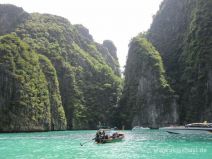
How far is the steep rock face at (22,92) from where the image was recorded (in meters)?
116

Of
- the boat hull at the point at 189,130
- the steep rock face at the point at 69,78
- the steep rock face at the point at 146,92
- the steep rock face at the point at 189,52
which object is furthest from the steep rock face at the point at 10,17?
the boat hull at the point at 189,130

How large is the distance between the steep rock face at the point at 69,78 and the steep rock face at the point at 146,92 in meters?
12.8

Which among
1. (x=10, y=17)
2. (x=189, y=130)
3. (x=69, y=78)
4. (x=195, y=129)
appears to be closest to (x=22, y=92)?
(x=69, y=78)

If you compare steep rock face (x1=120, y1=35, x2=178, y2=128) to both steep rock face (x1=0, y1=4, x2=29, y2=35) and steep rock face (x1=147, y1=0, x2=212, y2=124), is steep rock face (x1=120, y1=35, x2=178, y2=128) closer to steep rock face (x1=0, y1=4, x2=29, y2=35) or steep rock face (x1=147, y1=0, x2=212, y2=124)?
steep rock face (x1=147, y1=0, x2=212, y2=124)

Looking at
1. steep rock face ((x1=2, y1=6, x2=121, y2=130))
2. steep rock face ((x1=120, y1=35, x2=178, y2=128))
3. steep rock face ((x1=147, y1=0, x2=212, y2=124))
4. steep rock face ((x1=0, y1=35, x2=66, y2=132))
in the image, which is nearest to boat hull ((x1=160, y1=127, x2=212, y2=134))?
steep rock face ((x1=147, y1=0, x2=212, y2=124))

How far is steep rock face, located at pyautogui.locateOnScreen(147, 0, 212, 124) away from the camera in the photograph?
398 feet

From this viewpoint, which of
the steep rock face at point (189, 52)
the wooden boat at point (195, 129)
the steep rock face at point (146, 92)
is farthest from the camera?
the steep rock face at point (146, 92)

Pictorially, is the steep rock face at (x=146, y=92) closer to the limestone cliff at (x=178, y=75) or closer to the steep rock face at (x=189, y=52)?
the limestone cliff at (x=178, y=75)

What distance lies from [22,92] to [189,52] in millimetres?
59322

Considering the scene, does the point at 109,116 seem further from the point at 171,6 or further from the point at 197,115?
the point at 171,6

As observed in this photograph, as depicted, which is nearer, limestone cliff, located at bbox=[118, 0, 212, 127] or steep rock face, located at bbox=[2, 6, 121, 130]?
limestone cliff, located at bbox=[118, 0, 212, 127]

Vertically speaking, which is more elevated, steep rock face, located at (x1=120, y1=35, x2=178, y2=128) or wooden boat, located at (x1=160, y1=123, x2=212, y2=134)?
steep rock face, located at (x1=120, y1=35, x2=178, y2=128)

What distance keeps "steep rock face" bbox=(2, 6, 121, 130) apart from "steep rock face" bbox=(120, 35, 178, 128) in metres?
12.8

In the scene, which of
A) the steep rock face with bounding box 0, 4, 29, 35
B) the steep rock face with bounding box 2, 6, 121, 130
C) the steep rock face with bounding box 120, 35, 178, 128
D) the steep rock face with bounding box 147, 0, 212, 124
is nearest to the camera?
the steep rock face with bounding box 147, 0, 212, 124
